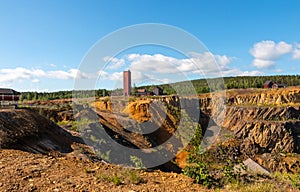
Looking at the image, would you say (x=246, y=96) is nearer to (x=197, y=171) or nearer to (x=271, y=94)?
(x=271, y=94)

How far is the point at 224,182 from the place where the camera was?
6.56 m

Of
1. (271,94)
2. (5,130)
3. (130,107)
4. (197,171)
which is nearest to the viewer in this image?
(197,171)

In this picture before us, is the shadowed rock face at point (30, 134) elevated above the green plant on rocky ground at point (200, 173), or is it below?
above

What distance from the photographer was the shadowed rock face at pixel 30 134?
888 cm

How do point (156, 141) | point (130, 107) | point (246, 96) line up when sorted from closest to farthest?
point (156, 141), point (130, 107), point (246, 96)

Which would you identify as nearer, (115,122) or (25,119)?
(25,119)

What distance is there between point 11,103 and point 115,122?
794 centimetres

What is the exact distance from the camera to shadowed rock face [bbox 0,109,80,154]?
350 inches

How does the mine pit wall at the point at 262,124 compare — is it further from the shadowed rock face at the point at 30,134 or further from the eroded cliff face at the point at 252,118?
the shadowed rock face at the point at 30,134

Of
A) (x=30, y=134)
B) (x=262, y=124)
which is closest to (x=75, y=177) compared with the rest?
(x=30, y=134)

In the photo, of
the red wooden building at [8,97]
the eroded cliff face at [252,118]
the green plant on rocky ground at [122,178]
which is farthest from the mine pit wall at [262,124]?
the green plant on rocky ground at [122,178]

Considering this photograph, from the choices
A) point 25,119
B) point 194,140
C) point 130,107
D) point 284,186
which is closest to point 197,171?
point 194,140

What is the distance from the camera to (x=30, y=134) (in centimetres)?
1011

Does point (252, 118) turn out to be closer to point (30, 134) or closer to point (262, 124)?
point (262, 124)
